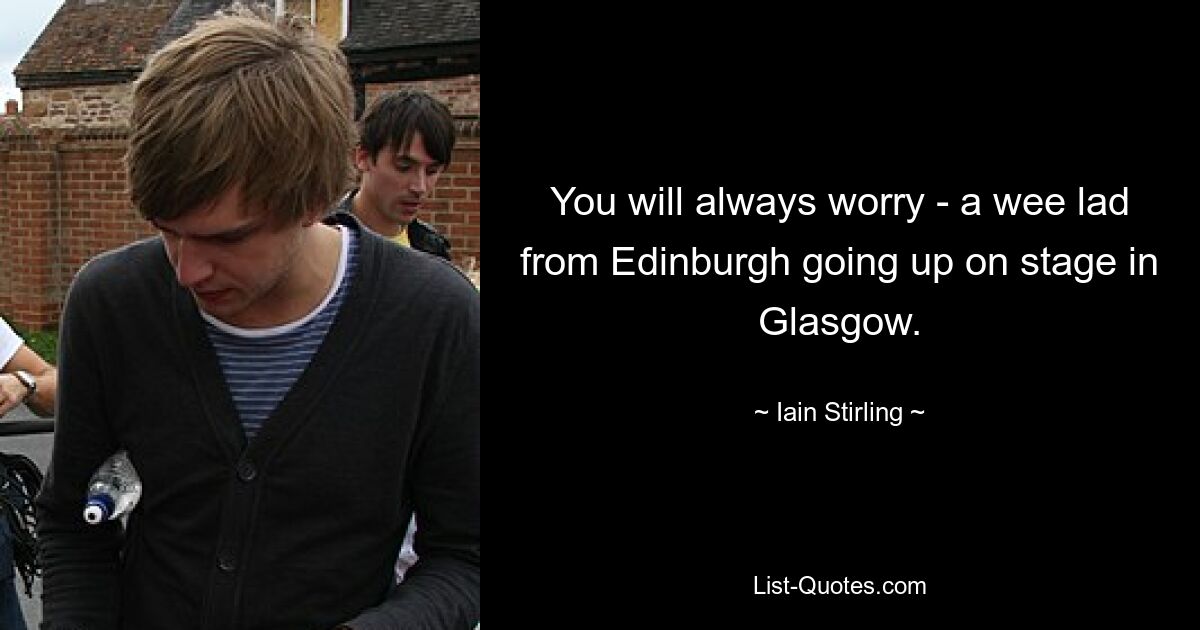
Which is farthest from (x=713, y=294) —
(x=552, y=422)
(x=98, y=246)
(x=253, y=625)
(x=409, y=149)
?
(x=98, y=246)

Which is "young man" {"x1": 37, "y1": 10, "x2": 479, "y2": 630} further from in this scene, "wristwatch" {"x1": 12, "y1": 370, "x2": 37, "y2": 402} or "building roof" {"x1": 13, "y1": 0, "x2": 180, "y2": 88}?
"building roof" {"x1": 13, "y1": 0, "x2": 180, "y2": 88}

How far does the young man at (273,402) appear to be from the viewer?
1.39 meters

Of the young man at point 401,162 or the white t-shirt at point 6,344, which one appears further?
the young man at point 401,162

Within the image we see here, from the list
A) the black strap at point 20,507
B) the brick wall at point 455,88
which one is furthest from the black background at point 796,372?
the brick wall at point 455,88

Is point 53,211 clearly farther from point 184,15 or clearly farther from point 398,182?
point 398,182

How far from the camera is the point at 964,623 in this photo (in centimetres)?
165

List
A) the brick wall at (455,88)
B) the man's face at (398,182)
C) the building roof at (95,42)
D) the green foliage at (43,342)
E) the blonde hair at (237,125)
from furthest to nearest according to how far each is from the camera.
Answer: the building roof at (95,42)
the brick wall at (455,88)
the green foliage at (43,342)
the man's face at (398,182)
the blonde hair at (237,125)

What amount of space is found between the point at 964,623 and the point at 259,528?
82cm

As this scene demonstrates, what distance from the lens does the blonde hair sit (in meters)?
1.31

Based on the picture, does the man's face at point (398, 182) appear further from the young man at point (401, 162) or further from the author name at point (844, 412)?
the author name at point (844, 412)

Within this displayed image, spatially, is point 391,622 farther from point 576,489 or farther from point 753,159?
point 753,159

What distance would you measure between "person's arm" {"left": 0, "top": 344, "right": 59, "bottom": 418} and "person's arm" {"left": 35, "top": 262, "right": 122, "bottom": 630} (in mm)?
1056

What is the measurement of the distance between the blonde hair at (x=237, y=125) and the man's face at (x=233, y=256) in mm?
15

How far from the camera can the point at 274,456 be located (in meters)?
1.42
